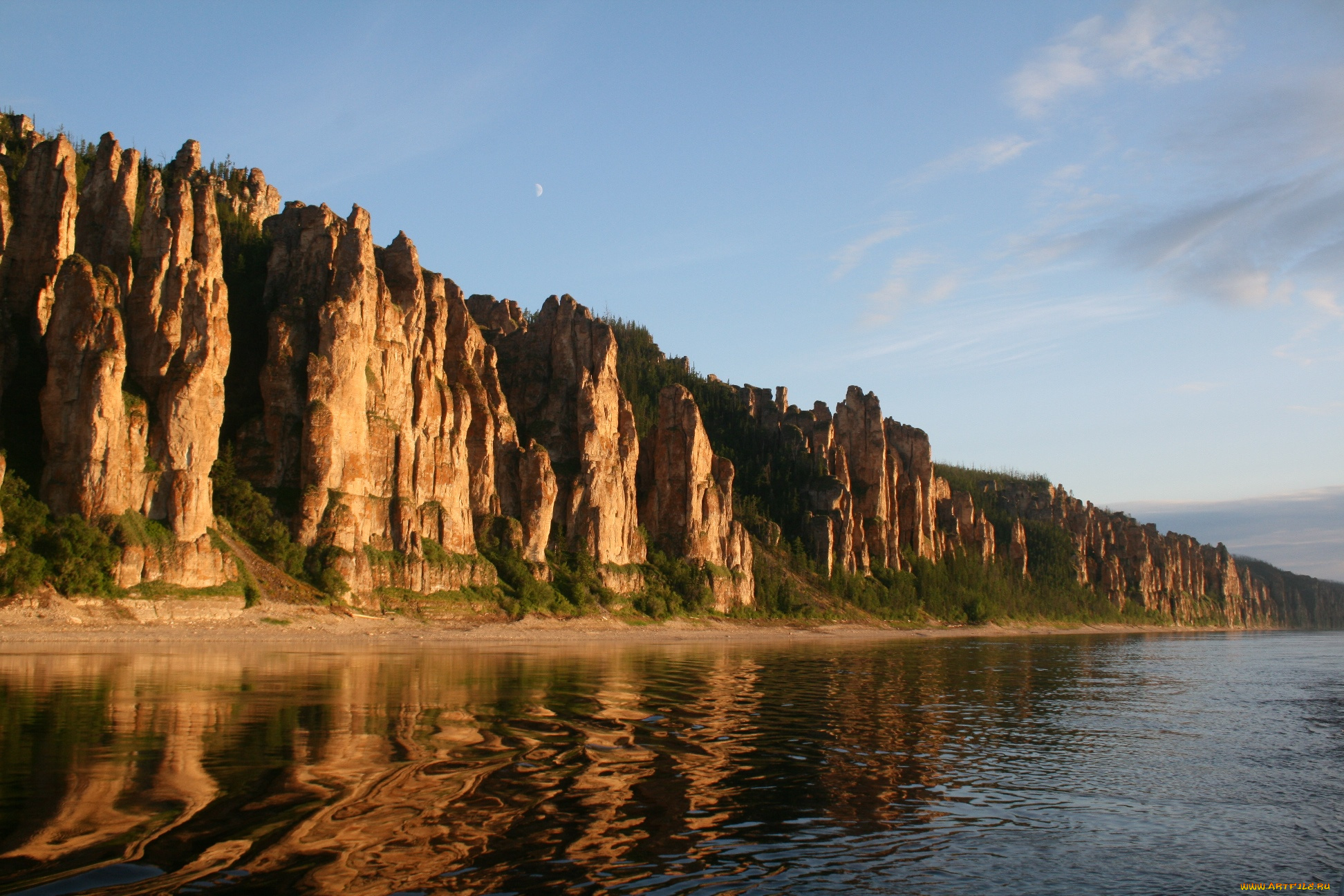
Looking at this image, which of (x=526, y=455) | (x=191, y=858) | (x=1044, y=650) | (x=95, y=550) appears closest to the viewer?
(x=191, y=858)

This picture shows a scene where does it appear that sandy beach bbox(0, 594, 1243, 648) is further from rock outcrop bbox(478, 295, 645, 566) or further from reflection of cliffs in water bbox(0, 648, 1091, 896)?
reflection of cliffs in water bbox(0, 648, 1091, 896)

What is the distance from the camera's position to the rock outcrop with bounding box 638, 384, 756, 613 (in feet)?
478

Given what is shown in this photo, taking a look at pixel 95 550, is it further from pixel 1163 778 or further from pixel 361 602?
pixel 1163 778

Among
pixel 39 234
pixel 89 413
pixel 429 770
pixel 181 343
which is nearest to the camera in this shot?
pixel 429 770

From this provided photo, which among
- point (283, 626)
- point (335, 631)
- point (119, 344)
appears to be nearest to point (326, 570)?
point (335, 631)

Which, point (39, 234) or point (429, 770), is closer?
point (429, 770)

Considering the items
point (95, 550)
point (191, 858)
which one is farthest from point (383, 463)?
point (191, 858)

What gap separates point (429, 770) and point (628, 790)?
15.2ft

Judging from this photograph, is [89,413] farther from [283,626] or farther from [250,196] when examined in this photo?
[250,196]

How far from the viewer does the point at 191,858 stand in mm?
13867

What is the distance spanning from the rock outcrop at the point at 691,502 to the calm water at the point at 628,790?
102m

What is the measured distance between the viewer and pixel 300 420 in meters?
95.9

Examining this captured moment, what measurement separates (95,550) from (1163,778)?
68529mm

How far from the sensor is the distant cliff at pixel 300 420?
7488 centimetres
